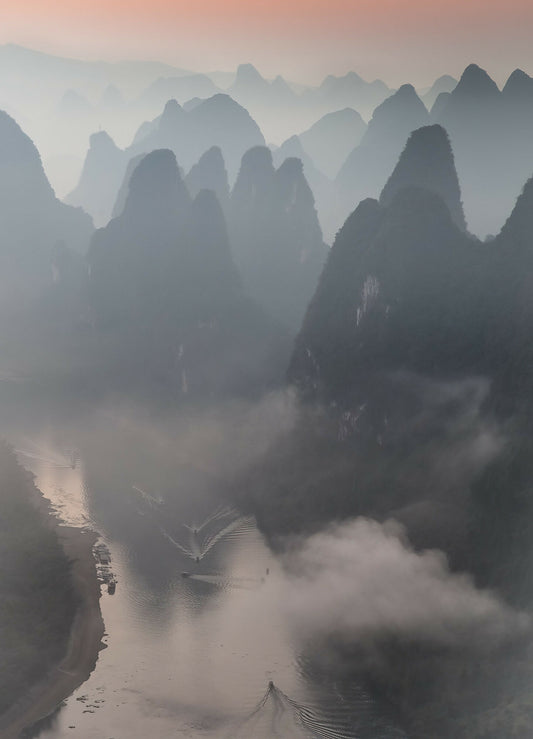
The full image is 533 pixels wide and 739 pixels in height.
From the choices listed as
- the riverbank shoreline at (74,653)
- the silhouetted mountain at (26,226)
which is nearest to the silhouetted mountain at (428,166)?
the silhouetted mountain at (26,226)

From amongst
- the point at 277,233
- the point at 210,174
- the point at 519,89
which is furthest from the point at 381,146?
the point at 277,233

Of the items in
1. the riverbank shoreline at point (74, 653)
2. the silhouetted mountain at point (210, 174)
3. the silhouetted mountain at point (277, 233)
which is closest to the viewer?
the riverbank shoreline at point (74, 653)

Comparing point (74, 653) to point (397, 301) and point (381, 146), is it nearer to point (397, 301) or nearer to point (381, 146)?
point (397, 301)

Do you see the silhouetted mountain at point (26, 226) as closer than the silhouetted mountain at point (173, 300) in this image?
No

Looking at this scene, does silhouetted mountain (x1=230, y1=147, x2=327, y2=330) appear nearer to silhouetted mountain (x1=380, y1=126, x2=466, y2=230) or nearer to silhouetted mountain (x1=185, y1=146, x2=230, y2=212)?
silhouetted mountain (x1=185, y1=146, x2=230, y2=212)

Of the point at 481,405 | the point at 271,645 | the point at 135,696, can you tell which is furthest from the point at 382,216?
the point at 135,696

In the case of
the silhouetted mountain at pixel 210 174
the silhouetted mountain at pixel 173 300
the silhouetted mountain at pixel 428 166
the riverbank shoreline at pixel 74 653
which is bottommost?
the riverbank shoreline at pixel 74 653

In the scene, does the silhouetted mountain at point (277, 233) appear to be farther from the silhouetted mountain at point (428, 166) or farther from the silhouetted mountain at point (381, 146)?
the silhouetted mountain at point (381, 146)
